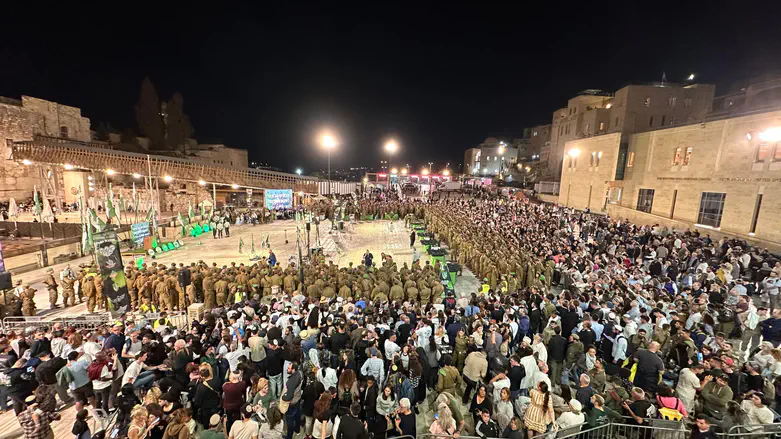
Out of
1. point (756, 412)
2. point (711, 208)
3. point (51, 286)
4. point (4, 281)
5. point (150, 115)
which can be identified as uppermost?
point (150, 115)

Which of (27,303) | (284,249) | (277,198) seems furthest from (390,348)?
(277,198)

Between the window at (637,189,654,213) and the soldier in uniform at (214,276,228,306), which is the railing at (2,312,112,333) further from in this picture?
the window at (637,189,654,213)

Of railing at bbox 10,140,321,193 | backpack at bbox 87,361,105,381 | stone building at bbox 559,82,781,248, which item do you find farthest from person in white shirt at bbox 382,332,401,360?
railing at bbox 10,140,321,193

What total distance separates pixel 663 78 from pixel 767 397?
44646 millimetres

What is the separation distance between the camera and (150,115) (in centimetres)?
4988

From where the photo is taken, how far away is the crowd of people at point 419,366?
4.95 m

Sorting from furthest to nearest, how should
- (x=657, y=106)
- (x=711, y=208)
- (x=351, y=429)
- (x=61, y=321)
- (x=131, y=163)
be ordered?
(x=657, y=106) < (x=131, y=163) < (x=711, y=208) < (x=61, y=321) < (x=351, y=429)

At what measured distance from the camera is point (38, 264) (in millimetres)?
18234

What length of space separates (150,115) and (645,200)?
62.7 m

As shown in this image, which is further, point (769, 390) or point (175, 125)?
point (175, 125)

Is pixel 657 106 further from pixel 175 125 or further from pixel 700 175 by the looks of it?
pixel 175 125

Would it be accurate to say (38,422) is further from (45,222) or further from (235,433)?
(45,222)

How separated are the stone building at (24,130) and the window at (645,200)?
51764 millimetres

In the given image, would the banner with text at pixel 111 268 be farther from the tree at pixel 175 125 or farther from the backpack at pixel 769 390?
the tree at pixel 175 125
